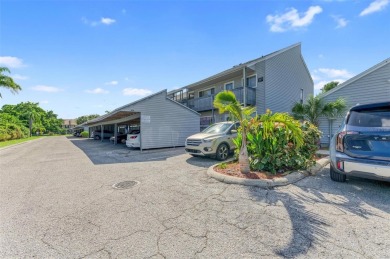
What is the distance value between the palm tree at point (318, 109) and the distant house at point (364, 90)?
861 millimetres

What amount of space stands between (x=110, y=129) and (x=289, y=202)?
31.6 metres

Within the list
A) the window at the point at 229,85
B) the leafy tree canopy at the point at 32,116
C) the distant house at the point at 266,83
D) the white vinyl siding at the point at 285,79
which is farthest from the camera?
the leafy tree canopy at the point at 32,116

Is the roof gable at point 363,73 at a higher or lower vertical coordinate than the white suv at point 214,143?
higher

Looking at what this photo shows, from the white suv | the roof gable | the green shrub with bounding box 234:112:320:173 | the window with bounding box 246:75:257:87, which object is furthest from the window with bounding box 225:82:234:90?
the green shrub with bounding box 234:112:320:173

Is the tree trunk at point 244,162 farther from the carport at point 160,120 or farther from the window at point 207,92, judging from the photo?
the window at point 207,92

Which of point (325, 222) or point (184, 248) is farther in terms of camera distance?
point (325, 222)

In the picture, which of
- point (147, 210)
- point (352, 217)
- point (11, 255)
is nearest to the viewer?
point (11, 255)

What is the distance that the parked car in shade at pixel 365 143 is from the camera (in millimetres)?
3832

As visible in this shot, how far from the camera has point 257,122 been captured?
6035 millimetres

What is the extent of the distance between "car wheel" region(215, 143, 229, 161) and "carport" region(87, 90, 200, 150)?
6573mm

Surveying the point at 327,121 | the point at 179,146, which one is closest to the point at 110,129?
the point at 179,146

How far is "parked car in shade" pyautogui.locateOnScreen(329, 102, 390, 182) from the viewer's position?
3832 mm

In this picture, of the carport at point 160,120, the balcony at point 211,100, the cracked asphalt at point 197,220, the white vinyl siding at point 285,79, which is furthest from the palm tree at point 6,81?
the white vinyl siding at point 285,79

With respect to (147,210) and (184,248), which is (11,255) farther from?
(184,248)
